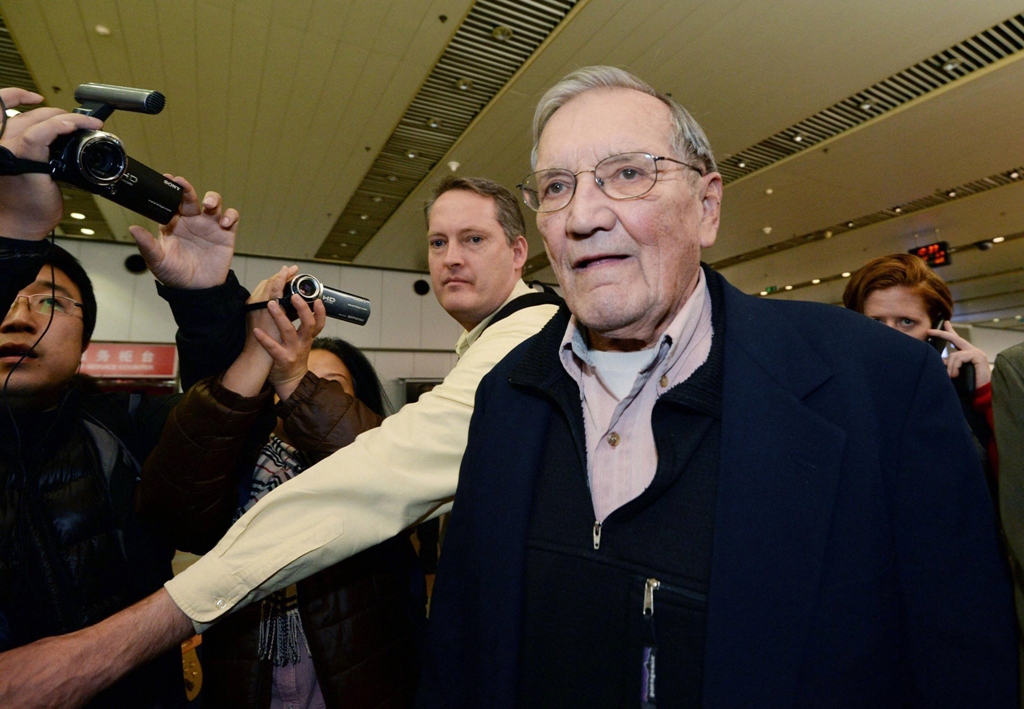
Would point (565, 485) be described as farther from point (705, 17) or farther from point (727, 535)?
point (705, 17)

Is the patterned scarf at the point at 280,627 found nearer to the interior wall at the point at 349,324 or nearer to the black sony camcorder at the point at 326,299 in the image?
the black sony camcorder at the point at 326,299

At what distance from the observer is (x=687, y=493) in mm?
828

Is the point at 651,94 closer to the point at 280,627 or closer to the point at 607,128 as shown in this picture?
the point at 607,128

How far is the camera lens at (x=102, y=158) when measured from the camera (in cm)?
Result: 85

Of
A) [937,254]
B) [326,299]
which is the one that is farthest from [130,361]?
[937,254]

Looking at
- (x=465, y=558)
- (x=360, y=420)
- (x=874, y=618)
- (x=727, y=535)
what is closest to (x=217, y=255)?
(x=360, y=420)

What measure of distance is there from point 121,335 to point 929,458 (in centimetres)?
1055

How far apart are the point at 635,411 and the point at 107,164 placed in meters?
1.02

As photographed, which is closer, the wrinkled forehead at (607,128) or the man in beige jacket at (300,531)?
the man in beige jacket at (300,531)

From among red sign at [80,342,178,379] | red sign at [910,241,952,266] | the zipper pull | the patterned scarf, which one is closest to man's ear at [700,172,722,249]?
the zipper pull

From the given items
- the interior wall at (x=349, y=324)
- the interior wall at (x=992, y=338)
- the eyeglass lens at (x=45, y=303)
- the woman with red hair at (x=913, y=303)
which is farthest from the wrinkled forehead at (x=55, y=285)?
the interior wall at (x=992, y=338)

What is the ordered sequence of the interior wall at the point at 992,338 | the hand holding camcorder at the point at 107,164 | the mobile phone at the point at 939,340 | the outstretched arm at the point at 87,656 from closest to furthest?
the outstretched arm at the point at 87,656, the hand holding camcorder at the point at 107,164, the mobile phone at the point at 939,340, the interior wall at the point at 992,338

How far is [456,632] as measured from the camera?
102 centimetres

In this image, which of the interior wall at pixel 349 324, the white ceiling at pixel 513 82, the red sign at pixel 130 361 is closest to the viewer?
the white ceiling at pixel 513 82
